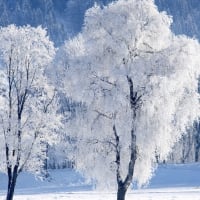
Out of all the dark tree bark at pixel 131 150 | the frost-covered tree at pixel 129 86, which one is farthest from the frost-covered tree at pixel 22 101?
the dark tree bark at pixel 131 150

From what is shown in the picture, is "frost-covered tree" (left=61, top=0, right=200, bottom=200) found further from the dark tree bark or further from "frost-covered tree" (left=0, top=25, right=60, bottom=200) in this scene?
"frost-covered tree" (left=0, top=25, right=60, bottom=200)

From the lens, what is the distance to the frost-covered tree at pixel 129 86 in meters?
30.3

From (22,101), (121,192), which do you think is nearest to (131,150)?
(121,192)

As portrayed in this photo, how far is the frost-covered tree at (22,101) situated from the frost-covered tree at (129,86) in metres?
5.66

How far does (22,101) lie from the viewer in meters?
37.8

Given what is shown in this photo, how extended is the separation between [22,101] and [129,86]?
9438 mm

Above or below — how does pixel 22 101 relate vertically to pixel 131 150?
above

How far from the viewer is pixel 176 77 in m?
30.2

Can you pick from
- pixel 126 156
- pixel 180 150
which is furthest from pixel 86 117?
pixel 180 150

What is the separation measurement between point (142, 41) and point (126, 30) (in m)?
1.24

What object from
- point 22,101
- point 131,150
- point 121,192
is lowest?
point 121,192

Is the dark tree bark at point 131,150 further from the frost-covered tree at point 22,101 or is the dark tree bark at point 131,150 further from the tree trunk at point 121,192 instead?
the frost-covered tree at point 22,101

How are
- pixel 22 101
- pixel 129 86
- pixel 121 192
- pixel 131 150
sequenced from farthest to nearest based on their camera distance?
1. pixel 22 101
2. pixel 121 192
3. pixel 131 150
4. pixel 129 86

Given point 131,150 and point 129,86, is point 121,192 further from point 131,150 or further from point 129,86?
point 129,86
